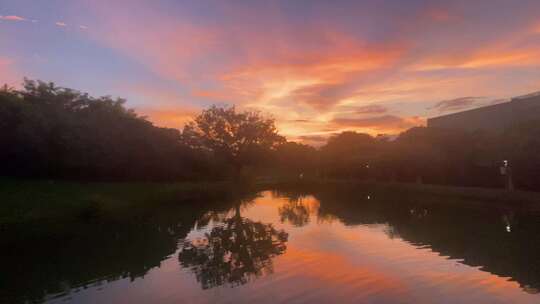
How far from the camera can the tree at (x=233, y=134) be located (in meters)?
68.8

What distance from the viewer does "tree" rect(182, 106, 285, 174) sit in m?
68.8

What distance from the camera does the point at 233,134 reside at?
230 ft

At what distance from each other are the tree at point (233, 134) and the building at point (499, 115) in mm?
26226

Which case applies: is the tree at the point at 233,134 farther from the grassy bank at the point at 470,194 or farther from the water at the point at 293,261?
Answer: the water at the point at 293,261

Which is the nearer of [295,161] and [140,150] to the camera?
[140,150]

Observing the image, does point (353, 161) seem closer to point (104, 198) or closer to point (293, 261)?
point (104, 198)

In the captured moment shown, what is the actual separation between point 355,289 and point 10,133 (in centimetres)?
3932

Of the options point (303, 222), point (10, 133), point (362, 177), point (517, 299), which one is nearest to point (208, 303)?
point (517, 299)

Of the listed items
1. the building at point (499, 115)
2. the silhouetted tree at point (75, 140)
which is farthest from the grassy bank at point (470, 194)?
the silhouetted tree at point (75, 140)

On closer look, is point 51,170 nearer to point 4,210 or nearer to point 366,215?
point 4,210

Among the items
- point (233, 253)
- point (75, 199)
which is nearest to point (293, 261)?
point (233, 253)

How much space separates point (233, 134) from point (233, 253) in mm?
52968

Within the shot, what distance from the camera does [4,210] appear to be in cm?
2820

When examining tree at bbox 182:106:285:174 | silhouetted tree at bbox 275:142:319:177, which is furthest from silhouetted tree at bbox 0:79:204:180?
silhouetted tree at bbox 275:142:319:177
